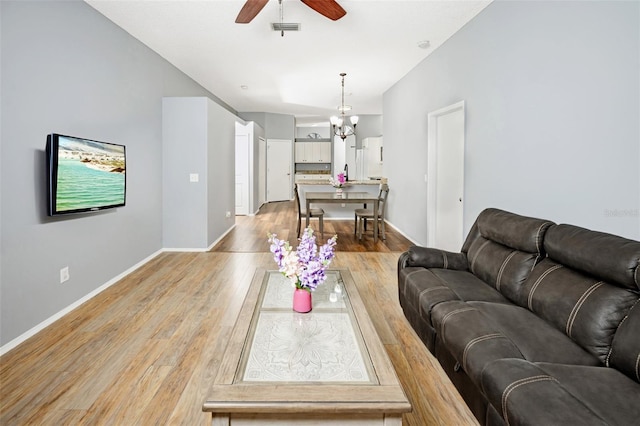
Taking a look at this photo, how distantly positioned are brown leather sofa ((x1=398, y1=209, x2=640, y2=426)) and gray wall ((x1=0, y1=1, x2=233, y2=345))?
2.81 meters

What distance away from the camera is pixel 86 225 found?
342cm

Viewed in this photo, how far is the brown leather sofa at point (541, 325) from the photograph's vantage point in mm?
1295

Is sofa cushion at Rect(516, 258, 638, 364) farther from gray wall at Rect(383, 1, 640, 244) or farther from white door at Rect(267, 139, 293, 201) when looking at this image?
white door at Rect(267, 139, 293, 201)

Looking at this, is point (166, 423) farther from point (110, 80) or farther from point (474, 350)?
point (110, 80)

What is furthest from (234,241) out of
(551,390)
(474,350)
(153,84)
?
(551,390)

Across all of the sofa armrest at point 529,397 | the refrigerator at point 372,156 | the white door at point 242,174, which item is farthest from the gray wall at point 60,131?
the refrigerator at point 372,156

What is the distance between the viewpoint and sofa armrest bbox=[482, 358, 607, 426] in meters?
1.16

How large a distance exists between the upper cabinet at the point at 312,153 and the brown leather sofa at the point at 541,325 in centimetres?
1013

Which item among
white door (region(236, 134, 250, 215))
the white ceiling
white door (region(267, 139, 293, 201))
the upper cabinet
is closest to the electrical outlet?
the white ceiling

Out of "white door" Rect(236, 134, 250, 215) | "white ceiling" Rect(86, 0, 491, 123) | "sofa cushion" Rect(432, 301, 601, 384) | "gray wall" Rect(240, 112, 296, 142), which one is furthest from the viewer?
"gray wall" Rect(240, 112, 296, 142)

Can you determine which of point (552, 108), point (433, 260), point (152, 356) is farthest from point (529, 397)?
point (552, 108)

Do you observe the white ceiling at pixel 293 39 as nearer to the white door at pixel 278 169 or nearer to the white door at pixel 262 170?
A: the white door at pixel 262 170

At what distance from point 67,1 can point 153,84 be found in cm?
180

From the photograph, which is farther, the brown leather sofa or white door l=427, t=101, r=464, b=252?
white door l=427, t=101, r=464, b=252
